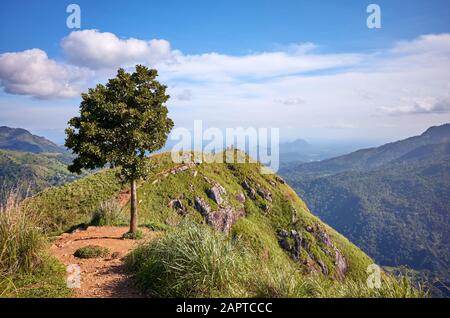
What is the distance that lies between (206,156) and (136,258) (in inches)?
2531

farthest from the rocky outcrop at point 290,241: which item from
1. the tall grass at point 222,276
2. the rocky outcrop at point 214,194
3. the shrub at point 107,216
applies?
the tall grass at point 222,276

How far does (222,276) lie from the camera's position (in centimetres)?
970

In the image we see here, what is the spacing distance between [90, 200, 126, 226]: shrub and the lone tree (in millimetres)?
5715

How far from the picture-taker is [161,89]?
18.9 m

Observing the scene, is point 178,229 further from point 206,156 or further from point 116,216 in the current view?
point 206,156

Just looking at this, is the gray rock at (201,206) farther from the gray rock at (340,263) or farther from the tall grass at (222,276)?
the tall grass at (222,276)


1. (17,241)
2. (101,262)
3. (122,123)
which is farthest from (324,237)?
(17,241)

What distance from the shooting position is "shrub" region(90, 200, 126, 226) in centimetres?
2314

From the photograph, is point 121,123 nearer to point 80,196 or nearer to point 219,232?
point 219,232

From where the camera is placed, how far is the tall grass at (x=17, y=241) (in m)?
10.5

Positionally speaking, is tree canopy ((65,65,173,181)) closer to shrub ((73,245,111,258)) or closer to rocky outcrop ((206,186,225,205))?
shrub ((73,245,111,258))

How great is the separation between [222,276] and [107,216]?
16.2 m

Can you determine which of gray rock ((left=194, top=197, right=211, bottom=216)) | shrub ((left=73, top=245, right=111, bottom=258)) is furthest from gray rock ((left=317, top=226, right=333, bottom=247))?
shrub ((left=73, top=245, right=111, bottom=258))
